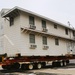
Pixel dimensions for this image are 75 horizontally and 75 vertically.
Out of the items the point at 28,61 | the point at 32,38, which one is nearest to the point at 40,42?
the point at 32,38

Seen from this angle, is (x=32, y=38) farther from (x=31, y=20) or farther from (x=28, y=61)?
(x=28, y=61)

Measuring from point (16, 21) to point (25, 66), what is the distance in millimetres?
5151

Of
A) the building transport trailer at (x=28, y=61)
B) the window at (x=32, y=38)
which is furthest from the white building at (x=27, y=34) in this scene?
the building transport trailer at (x=28, y=61)

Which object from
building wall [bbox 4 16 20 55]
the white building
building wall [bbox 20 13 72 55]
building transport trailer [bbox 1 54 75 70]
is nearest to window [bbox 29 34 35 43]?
the white building

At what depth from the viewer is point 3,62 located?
57.6 ft

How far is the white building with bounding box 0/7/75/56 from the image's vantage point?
18516 millimetres

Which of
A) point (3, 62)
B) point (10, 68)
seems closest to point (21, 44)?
point (3, 62)

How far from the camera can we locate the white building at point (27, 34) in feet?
60.7

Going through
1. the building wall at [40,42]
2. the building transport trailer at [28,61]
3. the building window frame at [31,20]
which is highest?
the building window frame at [31,20]

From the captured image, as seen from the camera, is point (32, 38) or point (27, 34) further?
point (32, 38)

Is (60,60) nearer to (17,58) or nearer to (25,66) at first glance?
(25,66)

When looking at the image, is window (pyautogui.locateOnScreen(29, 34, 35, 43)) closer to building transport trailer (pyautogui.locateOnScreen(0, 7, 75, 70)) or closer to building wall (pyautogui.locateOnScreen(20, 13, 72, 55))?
building transport trailer (pyautogui.locateOnScreen(0, 7, 75, 70))

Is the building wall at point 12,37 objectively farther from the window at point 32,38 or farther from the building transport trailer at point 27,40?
the window at point 32,38

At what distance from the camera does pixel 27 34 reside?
19.1 meters
